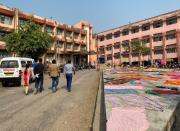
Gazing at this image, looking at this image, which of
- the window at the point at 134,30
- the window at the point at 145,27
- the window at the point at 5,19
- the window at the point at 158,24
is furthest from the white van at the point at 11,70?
the window at the point at 134,30

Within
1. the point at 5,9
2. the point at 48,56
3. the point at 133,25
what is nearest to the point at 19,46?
the point at 5,9

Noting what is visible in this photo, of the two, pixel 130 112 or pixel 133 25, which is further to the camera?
pixel 133 25

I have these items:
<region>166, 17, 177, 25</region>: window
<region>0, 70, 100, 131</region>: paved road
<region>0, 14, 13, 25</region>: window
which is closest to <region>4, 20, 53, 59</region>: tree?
<region>0, 14, 13, 25</region>: window

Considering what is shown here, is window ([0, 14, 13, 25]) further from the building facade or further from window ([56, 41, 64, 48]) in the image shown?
window ([56, 41, 64, 48])

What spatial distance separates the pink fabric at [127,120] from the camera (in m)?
5.57

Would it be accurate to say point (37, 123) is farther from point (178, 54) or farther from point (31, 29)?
point (178, 54)

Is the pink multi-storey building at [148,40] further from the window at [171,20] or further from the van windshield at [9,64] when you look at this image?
the van windshield at [9,64]

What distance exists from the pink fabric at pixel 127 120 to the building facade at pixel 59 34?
35.0 meters

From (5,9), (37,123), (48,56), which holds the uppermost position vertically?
(5,9)

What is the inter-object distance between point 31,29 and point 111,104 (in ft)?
90.2

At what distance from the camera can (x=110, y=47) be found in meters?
85.2

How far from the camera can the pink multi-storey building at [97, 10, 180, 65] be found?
62.0 m

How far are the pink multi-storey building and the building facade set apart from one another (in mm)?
12071

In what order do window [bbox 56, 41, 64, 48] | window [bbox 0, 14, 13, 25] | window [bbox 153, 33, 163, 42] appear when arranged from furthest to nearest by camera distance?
window [bbox 153, 33, 163, 42] < window [bbox 56, 41, 64, 48] < window [bbox 0, 14, 13, 25]
